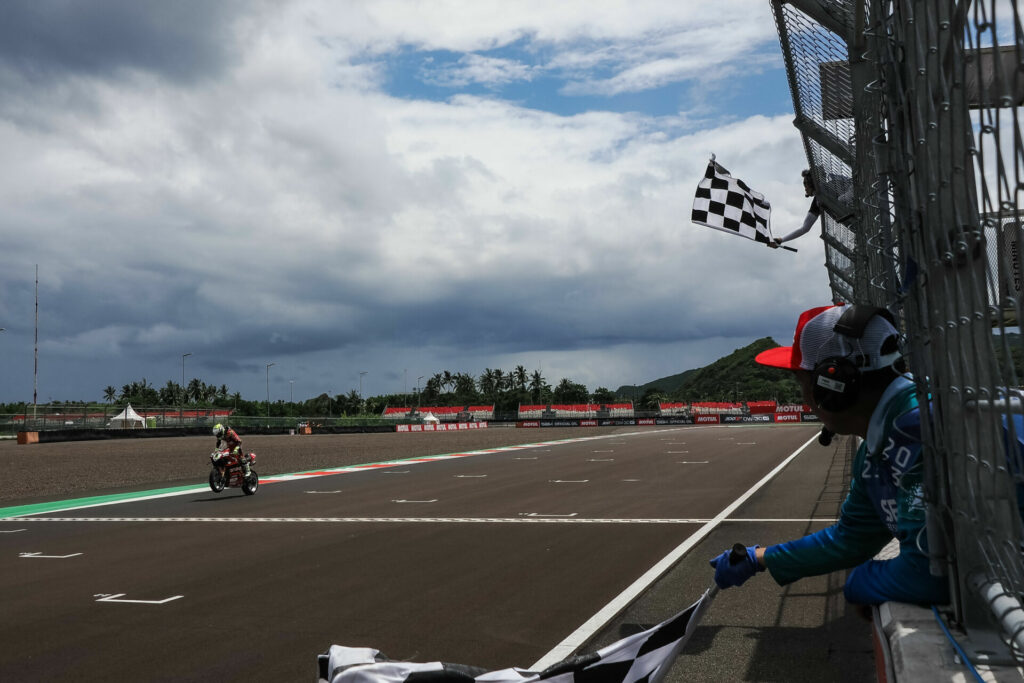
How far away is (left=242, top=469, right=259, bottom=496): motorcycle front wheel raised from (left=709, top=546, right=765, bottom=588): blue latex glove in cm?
1297

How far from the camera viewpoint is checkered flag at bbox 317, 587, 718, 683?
7.77 feet

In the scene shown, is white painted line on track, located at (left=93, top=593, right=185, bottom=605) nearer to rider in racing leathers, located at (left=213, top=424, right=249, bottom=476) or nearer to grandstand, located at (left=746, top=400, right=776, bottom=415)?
rider in racing leathers, located at (left=213, top=424, right=249, bottom=476)

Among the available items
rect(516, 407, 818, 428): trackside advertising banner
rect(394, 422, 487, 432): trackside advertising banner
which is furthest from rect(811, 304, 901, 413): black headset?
rect(516, 407, 818, 428): trackside advertising banner

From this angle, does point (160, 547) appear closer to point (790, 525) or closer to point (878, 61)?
point (790, 525)

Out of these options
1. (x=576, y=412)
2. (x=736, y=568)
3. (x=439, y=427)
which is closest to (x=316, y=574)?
(x=736, y=568)

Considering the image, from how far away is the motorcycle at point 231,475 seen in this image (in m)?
14.3

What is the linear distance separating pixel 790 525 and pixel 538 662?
575cm

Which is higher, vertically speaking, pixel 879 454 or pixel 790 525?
pixel 879 454

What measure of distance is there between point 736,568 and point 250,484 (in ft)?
43.5

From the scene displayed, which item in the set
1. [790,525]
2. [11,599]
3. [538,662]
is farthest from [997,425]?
[790,525]

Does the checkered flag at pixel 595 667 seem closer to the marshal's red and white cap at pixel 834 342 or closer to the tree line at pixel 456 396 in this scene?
the marshal's red and white cap at pixel 834 342

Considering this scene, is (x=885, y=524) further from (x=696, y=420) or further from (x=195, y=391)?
(x=195, y=391)

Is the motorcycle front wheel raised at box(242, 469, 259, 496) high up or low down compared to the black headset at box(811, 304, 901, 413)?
down

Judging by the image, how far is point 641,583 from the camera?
6344 mm
